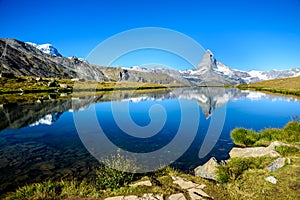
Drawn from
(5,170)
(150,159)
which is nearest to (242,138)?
(150,159)

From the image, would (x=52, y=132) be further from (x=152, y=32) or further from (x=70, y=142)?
(x=152, y=32)

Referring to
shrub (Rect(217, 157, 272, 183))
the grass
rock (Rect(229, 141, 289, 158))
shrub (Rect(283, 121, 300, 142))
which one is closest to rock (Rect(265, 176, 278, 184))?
shrub (Rect(217, 157, 272, 183))

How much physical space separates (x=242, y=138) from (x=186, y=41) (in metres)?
9.57

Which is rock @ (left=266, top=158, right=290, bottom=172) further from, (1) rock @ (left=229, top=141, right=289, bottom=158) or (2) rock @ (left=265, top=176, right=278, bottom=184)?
(1) rock @ (left=229, top=141, right=289, bottom=158)

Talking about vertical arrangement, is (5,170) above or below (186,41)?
below

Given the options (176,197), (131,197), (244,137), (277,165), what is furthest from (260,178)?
(244,137)

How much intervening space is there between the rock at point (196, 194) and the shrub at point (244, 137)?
1116cm

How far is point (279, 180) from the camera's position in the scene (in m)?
9.46

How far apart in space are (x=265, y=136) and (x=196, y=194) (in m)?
13.0

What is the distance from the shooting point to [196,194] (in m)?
8.82

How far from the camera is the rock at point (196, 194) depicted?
8.56 metres

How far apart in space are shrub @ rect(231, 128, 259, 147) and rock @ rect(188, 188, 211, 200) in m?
11.2

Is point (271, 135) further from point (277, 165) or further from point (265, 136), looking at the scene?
point (277, 165)

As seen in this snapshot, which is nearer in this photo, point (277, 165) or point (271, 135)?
point (277, 165)
